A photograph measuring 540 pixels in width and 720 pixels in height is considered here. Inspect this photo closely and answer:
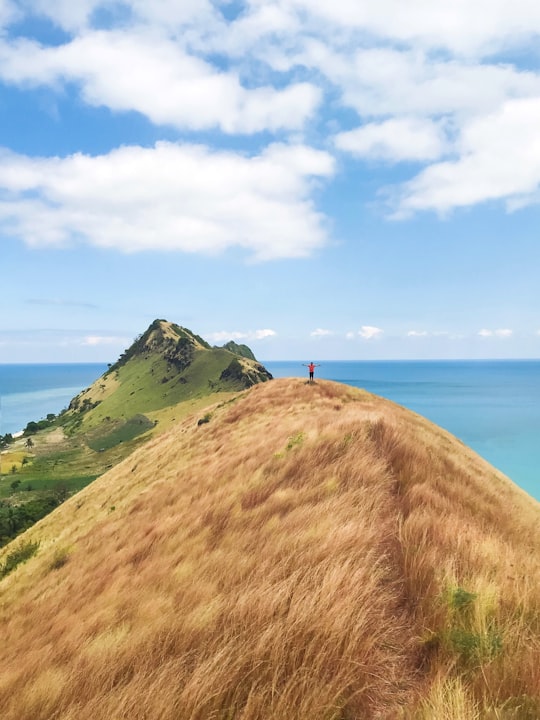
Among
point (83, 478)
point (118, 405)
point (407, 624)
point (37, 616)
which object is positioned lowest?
point (83, 478)

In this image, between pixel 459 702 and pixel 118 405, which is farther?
pixel 118 405

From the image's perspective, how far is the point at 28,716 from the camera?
16.2 ft

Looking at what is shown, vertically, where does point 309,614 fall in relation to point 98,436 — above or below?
above

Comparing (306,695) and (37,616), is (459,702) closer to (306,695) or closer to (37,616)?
(306,695)

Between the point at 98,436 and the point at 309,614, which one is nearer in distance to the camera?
the point at 309,614

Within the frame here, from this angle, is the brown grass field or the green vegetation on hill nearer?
the brown grass field

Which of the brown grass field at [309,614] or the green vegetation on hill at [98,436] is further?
the green vegetation on hill at [98,436]

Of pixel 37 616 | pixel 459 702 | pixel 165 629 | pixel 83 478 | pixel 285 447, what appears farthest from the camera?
pixel 83 478

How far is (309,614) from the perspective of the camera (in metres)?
5.00

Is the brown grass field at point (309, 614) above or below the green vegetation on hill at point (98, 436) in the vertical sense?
above

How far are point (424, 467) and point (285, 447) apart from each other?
5356 mm

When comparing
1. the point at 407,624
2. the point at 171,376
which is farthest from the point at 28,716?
the point at 171,376

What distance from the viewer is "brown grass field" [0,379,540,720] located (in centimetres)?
423

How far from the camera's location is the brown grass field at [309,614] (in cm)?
423
